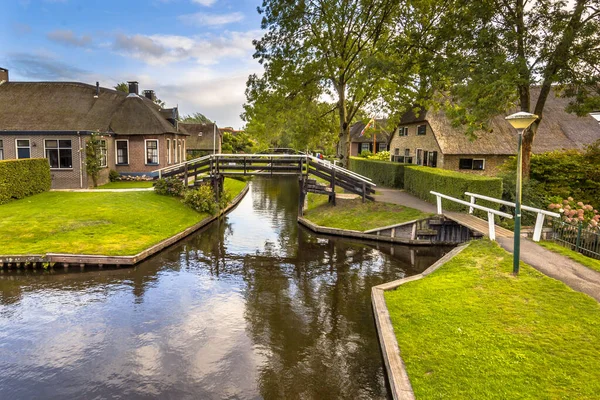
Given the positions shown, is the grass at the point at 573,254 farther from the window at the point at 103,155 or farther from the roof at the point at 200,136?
the roof at the point at 200,136

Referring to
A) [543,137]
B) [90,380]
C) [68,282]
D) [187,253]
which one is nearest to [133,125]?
[187,253]

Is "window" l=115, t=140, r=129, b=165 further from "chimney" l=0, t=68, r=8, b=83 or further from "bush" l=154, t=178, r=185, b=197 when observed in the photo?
"chimney" l=0, t=68, r=8, b=83

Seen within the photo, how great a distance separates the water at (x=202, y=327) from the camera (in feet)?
24.7

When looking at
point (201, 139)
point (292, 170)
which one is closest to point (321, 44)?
point (292, 170)

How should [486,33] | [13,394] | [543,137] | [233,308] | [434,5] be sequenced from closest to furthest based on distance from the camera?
[13,394] < [233,308] < [486,33] < [434,5] < [543,137]

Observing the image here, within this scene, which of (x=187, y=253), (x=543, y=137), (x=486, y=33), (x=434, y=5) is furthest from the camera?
(x=543, y=137)

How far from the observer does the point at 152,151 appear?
3089cm

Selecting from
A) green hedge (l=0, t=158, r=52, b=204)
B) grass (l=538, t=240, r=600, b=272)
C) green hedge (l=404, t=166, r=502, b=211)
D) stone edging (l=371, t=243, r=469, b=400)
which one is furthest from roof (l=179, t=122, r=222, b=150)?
grass (l=538, t=240, r=600, b=272)

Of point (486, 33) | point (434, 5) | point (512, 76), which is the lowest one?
point (512, 76)

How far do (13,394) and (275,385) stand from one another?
4918 mm

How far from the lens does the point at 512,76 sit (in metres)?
16.9

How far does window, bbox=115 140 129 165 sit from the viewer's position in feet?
99.9

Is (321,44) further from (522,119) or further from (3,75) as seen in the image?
(3,75)

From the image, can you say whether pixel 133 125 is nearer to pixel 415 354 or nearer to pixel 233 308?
pixel 233 308
